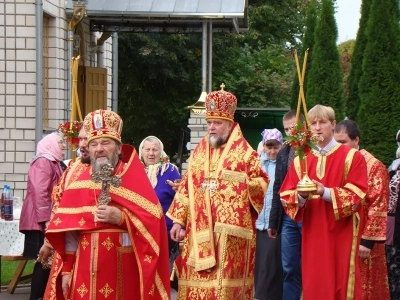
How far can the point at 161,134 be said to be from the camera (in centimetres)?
2986

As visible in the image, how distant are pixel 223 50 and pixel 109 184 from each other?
77.9 feet

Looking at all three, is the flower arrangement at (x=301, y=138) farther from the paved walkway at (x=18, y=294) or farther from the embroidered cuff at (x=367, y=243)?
the paved walkway at (x=18, y=294)

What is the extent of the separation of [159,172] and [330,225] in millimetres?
3395

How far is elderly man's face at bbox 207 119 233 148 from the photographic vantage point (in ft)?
30.2

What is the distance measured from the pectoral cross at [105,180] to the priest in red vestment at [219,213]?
2.13m

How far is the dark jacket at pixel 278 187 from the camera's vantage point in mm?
9742

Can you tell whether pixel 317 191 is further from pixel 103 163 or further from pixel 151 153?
pixel 151 153

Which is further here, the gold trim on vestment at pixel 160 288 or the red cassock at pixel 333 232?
the red cassock at pixel 333 232

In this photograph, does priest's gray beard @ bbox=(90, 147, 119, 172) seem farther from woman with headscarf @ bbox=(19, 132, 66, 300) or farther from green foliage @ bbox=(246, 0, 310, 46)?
green foliage @ bbox=(246, 0, 310, 46)

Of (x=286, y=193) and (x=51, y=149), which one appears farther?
(x=51, y=149)

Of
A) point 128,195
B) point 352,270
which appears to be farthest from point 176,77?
point 128,195

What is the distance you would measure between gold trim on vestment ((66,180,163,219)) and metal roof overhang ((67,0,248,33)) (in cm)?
1182

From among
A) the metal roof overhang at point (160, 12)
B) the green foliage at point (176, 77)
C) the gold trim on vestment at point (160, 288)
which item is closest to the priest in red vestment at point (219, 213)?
the gold trim on vestment at point (160, 288)

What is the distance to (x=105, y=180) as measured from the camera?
6.95 m
